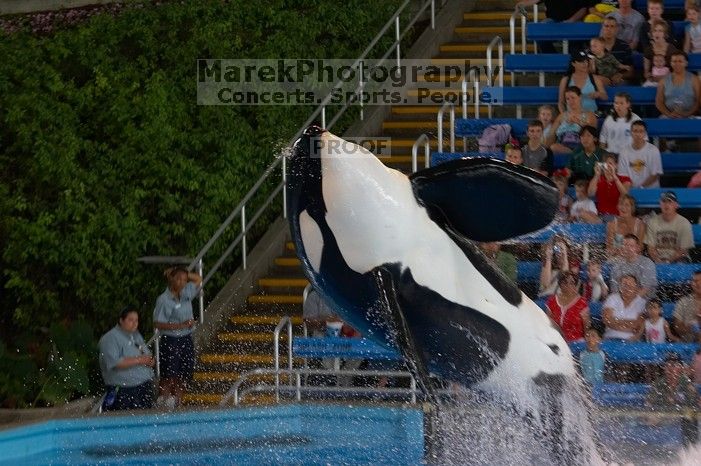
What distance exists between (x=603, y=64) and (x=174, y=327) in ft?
15.1

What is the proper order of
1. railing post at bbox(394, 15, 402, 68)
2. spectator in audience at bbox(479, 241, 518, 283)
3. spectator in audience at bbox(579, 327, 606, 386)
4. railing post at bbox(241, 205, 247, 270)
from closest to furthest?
spectator in audience at bbox(579, 327, 606, 386) < spectator in audience at bbox(479, 241, 518, 283) < railing post at bbox(241, 205, 247, 270) < railing post at bbox(394, 15, 402, 68)

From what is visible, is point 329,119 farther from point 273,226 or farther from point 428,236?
point 428,236

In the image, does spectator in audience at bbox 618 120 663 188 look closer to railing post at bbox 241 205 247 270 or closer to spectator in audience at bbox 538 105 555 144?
spectator in audience at bbox 538 105 555 144

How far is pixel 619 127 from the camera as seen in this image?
13.4 metres

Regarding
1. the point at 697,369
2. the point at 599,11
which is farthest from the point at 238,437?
the point at 599,11

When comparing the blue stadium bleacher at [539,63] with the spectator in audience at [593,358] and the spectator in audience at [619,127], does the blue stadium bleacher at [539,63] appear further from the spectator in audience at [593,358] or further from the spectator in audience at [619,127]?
the spectator in audience at [593,358]

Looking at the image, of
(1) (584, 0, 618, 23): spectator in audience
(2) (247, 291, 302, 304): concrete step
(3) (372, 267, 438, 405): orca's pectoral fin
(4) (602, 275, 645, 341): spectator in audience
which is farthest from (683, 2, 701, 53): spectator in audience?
(3) (372, 267, 438, 405): orca's pectoral fin

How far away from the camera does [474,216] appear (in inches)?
293

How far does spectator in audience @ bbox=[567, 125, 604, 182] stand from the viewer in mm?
13141

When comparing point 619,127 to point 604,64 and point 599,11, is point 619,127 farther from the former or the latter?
point 599,11

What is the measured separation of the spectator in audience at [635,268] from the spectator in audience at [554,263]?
0.30 metres

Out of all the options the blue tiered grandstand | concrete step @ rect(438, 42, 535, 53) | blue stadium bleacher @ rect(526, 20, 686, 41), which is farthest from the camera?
concrete step @ rect(438, 42, 535, 53)

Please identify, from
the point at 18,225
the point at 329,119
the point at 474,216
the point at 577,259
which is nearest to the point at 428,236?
the point at 474,216

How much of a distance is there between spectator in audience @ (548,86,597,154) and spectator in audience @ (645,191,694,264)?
1400mm
